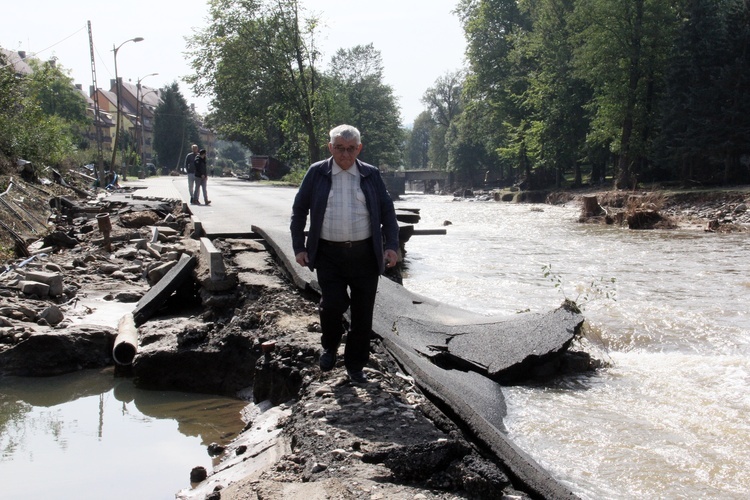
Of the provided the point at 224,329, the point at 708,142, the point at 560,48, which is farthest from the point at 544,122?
the point at 224,329

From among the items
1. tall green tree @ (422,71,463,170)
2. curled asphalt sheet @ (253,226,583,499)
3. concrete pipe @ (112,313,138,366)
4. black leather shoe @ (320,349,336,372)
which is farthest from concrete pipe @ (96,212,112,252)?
tall green tree @ (422,71,463,170)

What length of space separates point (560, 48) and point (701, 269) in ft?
124

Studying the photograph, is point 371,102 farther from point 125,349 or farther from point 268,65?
point 125,349

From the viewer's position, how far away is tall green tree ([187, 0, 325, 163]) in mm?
46000

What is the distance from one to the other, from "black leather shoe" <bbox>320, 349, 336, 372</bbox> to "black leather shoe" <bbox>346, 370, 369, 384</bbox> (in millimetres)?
248

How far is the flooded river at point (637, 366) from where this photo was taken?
18.0 ft

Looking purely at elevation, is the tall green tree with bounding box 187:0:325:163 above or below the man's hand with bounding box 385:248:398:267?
above

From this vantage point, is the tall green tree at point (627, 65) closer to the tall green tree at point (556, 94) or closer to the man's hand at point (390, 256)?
the tall green tree at point (556, 94)

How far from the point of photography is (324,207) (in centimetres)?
504

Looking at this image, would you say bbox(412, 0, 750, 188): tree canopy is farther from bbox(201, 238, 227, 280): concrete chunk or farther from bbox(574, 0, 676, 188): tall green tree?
bbox(201, 238, 227, 280): concrete chunk

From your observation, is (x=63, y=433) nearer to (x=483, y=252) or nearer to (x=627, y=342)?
(x=627, y=342)

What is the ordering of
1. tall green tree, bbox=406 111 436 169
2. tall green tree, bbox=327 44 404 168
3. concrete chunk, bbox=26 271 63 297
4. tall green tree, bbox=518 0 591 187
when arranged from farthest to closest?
tall green tree, bbox=406 111 436 169, tall green tree, bbox=327 44 404 168, tall green tree, bbox=518 0 591 187, concrete chunk, bbox=26 271 63 297

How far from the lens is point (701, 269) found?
1681cm

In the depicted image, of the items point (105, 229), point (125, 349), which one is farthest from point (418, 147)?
point (125, 349)
